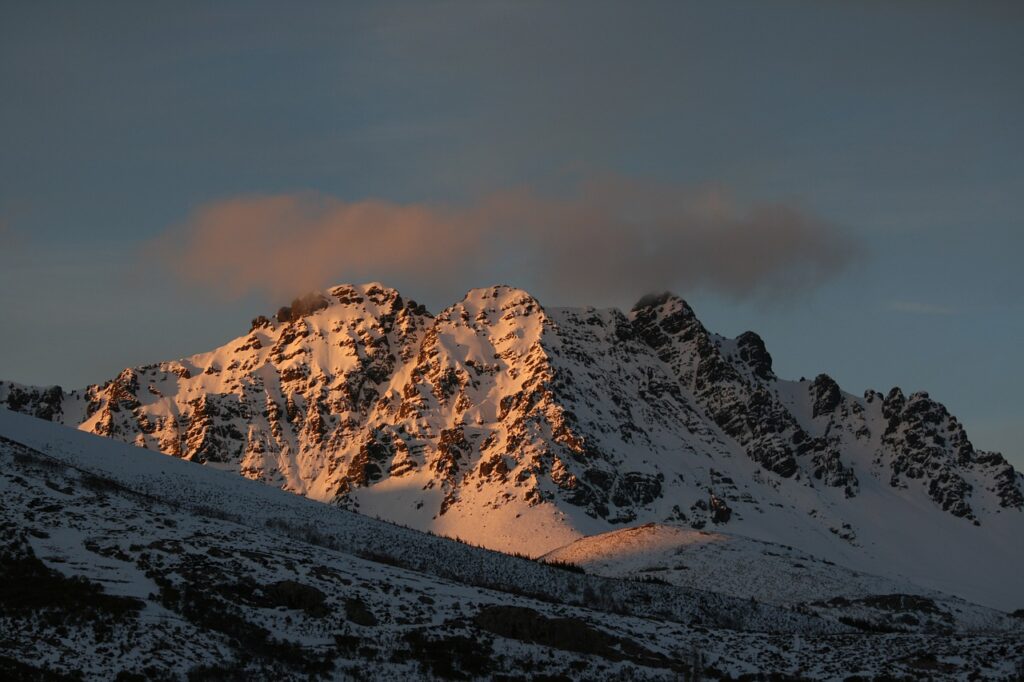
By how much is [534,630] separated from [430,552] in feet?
94.4

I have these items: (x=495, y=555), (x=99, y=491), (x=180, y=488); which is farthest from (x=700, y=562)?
(x=99, y=491)

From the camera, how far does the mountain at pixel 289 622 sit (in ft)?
139

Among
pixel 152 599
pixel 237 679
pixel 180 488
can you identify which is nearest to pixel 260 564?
pixel 152 599

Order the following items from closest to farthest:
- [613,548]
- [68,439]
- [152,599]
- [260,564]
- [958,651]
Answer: [152,599], [958,651], [260,564], [68,439], [613,548]

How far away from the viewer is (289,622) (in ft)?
162

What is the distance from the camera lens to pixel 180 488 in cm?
8494

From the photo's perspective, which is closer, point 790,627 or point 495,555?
point 790,627

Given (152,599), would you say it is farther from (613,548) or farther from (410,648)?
(613,548)

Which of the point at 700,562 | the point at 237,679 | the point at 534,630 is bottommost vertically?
the point at 237,679

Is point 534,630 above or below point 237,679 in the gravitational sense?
above

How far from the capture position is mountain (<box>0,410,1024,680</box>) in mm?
42375

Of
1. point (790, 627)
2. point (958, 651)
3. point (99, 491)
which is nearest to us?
point (958, 651)

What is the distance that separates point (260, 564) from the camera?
184 ft

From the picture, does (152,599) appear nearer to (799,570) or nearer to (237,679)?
(237,679)
